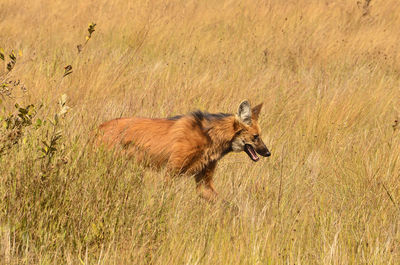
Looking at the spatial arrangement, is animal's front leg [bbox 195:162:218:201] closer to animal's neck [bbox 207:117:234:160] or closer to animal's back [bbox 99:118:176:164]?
animal's neck [bbox 207:117:234:160]

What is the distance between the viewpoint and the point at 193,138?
Answer: 4613 millimetres

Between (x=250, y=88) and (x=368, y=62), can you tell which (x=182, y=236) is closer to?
(x=250, y=88)

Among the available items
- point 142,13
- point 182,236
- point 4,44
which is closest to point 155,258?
point 182,236

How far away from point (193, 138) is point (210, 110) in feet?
4.86

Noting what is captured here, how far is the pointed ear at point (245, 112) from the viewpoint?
4.67m

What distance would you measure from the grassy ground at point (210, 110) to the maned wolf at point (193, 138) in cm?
18

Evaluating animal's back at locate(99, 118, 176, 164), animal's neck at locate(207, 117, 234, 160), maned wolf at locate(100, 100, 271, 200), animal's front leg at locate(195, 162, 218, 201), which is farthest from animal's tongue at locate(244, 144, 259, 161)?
animal's back at locate(99, 118, 176, 164)

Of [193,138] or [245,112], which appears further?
[245,112]

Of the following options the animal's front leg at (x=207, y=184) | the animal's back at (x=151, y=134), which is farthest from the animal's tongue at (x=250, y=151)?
the animal's back at (x=151, y=134)

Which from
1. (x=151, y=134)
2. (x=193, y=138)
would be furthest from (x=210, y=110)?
(x=151, y=134)

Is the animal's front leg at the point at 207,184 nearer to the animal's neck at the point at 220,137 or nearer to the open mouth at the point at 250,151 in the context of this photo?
the animal's neck at the point at 220,137

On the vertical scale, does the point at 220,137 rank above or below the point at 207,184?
above

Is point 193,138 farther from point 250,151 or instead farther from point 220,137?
point 250,151

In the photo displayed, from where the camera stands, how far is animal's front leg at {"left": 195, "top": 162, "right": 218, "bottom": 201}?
12.7ft
